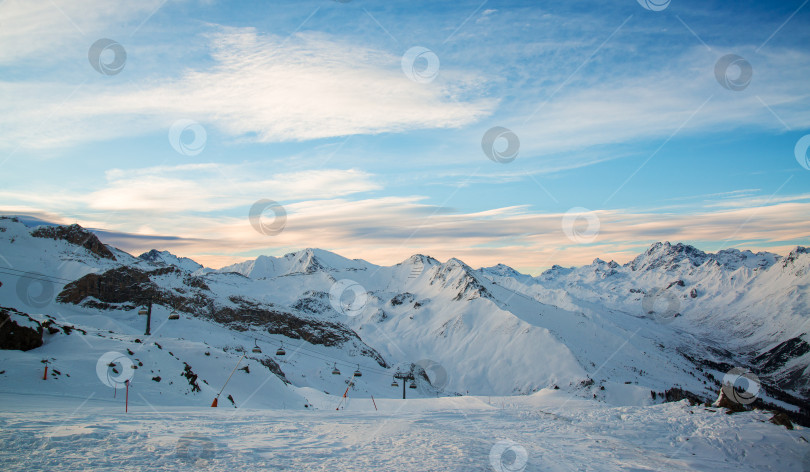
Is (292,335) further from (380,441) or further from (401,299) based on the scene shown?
(401,299)

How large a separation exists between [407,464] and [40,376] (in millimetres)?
16318

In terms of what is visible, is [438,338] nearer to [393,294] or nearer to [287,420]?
[393,294]

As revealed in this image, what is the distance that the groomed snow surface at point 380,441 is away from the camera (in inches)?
312

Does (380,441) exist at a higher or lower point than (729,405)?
higher

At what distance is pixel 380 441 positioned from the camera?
36.1 feet

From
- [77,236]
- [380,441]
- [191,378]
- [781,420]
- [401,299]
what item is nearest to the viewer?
[380,441]

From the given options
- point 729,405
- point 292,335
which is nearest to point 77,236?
point 292,335

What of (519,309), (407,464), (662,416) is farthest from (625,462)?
(519,309)

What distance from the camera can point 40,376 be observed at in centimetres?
1670

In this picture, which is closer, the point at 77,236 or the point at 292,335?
the point at 77,236

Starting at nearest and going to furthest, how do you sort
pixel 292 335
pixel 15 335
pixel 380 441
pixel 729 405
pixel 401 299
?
pixel 380 441 → pixel 729 405 → pixel 15 335 → pixel 292 335 → pixel 401 299

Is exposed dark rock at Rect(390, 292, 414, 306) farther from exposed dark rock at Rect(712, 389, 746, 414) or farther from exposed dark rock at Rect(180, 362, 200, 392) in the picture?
exposed dark rock at Rect(712, 389, 746, 414)

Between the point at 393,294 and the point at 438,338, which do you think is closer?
the point at 438,338

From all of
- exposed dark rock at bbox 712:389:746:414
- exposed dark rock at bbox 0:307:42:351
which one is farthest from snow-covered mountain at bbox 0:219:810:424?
exposed dark rock at bbox 712:389:746:414
